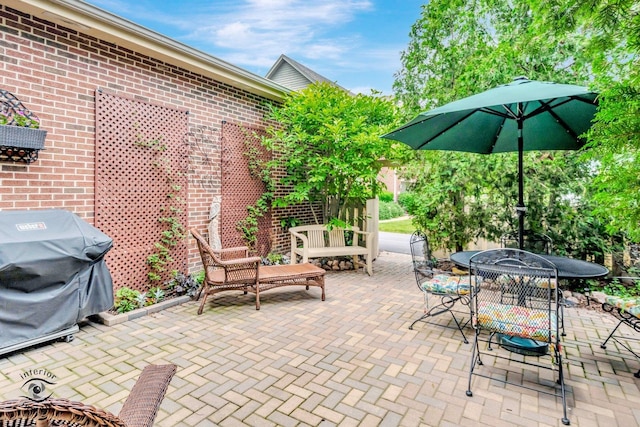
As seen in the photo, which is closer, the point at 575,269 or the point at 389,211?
the point at 575,269

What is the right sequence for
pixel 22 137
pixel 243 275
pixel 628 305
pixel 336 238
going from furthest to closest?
pixel 336 238 → pixel 243 275 → pixel 22 137 → pixel 628 305

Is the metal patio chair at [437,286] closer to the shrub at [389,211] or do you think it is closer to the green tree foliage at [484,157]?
the green tree foliage at [484,157]

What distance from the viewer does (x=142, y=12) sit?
323 inches

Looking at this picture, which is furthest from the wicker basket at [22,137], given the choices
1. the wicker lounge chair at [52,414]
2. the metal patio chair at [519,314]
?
the metal patio chair at [519,314]

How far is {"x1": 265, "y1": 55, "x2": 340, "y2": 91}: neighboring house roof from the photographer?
577 inches

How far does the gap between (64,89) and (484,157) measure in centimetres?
549

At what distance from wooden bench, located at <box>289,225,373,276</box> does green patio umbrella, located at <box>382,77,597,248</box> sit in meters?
2.44

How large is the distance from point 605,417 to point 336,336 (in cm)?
203

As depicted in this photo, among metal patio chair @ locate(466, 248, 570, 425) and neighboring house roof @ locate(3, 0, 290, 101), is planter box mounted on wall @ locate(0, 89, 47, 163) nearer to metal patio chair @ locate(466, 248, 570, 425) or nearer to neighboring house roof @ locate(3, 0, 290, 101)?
neighboring house roof @ locate(3, 0, 290, 101)

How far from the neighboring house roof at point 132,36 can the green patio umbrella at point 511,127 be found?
109 inches

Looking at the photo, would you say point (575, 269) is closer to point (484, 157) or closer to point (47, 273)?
point (484, 157)

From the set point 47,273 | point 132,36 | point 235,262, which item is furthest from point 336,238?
point 47,273

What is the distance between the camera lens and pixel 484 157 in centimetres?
543

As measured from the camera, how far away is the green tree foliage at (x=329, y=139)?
5711 mm
